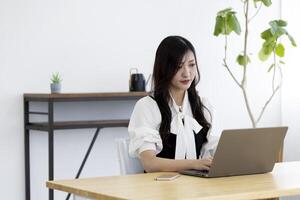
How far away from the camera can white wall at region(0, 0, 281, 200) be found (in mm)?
4406

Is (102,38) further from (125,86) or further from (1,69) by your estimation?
(1,69)

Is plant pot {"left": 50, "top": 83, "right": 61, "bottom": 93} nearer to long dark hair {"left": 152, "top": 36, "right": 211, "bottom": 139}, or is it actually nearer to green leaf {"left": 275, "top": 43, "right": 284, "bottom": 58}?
long dark hair {"left": 152, "top": 36, "right": 211, "bottom": 139}

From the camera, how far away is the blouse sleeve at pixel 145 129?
9.30 feet

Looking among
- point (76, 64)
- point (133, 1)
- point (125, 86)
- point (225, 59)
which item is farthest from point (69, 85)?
point (225, 59)

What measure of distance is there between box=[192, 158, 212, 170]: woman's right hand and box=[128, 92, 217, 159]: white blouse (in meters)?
0.27

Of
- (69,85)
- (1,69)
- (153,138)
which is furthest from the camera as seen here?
(69,85)

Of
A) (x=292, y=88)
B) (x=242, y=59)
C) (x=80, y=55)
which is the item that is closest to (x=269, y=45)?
(x=242, y=59)

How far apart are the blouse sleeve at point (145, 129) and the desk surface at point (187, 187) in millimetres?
262

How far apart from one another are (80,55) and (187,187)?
261 cm

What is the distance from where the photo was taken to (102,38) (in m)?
4.78

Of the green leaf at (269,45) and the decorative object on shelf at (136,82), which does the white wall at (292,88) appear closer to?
the green leaf at (269,45)

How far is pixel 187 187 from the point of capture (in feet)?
7.29

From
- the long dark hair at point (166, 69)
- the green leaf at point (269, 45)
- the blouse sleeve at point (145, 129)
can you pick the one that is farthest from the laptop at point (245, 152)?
the green leaf at point (269, 45)

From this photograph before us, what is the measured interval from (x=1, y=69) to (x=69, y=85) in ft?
1.70
